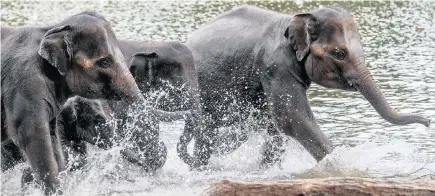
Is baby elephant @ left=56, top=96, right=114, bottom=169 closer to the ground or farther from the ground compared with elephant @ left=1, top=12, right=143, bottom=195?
closer to the ground

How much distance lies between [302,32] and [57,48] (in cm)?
257

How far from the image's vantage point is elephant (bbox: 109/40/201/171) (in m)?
9.71

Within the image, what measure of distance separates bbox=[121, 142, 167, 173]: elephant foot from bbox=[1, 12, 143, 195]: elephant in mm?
1464

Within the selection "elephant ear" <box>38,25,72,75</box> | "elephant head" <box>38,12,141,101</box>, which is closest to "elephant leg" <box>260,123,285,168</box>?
"elephant head" <box>38,12,141,101</box>

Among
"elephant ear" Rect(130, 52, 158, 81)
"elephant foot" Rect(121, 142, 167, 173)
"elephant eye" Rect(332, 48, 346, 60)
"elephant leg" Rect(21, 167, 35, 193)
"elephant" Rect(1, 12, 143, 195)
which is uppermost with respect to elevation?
"elephant" Rect(1, 12, 143, 195)

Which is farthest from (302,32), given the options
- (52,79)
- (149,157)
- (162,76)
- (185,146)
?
(52,79)

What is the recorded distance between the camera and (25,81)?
317 inches

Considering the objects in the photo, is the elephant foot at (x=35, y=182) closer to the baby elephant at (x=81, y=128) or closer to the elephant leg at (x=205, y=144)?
the baby elephant at (x=81, y=128)

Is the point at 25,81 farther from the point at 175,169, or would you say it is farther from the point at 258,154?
the point at 258,154

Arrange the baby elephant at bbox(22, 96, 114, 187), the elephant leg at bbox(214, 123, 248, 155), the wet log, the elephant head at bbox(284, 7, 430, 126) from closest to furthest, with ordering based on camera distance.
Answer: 1. the wet log
2. the baby elephant at bbox(22, 96, 114, 187)
3. the elephant head at bbox(284, 7, 430, 126)
4. the elephant leg at bbox(214, 123, 248, 155)

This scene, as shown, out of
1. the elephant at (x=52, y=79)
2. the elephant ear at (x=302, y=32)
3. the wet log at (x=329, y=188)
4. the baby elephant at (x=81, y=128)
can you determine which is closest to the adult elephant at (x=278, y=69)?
the elephant ear at (x=302, y=32)

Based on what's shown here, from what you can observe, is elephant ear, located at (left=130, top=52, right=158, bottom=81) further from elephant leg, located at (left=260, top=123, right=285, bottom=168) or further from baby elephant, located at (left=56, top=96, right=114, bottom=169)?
elephant leg, located at (left=260, top=123, right=285, bottom=168)

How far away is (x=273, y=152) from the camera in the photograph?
34.8 feet

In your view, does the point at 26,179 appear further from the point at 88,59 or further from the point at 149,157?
the point at 88,59
